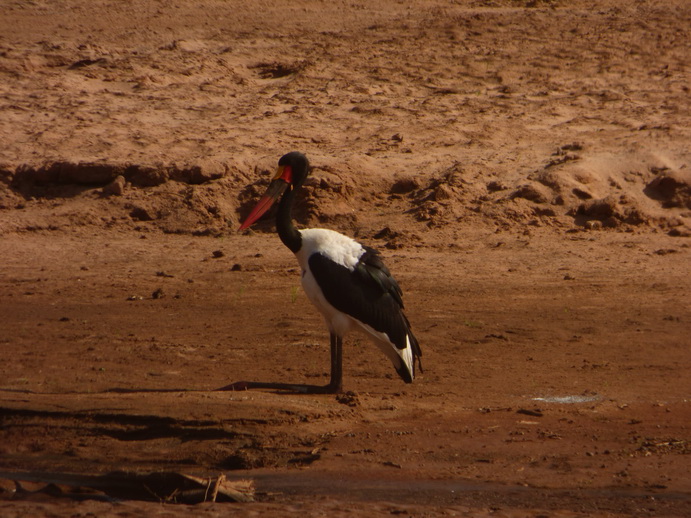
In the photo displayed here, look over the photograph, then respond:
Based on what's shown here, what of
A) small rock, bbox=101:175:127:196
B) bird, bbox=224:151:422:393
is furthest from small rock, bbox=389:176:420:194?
bird, bbox=224:151:422:393

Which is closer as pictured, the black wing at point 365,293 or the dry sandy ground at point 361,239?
the dry sandy ground at point 361,239

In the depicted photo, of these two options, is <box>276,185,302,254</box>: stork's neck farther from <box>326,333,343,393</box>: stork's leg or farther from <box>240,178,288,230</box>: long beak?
<box>326,333,343,393</box>: stork's leg

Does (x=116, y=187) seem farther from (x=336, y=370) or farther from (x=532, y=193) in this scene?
(x=336, y=370)

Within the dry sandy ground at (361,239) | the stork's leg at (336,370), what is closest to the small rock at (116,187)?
the dry sandy ground at (361,239)

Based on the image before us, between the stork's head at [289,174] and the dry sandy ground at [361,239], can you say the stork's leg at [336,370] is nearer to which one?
the dry sandy ground at [361,239]

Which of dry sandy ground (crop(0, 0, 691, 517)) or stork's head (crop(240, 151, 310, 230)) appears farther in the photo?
stork's head (crop(240, 151, 310, 230))

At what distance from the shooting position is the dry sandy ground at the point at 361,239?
4.76m

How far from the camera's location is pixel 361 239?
893cm

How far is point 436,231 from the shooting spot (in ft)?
29.3

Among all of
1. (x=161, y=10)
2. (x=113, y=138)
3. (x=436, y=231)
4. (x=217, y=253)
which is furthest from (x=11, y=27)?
(x=436, y=231)

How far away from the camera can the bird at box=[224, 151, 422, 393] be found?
17.9 ft

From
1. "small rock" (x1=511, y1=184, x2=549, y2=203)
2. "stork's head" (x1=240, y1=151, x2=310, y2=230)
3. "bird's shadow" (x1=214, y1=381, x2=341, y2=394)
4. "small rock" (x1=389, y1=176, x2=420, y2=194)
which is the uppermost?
"stork's head" (x1=240, y1=151, x2=310, y2=230)

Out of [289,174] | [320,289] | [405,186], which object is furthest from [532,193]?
[320,289]

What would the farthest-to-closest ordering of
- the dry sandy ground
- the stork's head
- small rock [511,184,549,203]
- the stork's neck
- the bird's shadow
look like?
small rock [511,184,549,203] → the stork's head → the stork's neck → the bird's shadow → the dry sandy ground
